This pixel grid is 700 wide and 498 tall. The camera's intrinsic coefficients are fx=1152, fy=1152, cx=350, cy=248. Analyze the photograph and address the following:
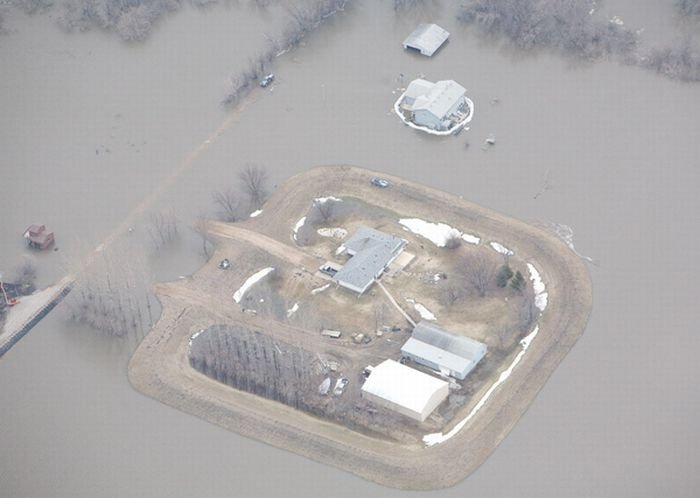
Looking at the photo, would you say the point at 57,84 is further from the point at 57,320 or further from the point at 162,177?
the point at 57,320

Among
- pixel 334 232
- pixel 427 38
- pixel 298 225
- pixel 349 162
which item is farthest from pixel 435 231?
pixel 427 38

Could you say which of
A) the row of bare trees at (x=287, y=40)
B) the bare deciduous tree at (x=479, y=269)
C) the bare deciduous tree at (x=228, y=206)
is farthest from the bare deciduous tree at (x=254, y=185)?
the bare deciduous tree at (x=479, y=269)

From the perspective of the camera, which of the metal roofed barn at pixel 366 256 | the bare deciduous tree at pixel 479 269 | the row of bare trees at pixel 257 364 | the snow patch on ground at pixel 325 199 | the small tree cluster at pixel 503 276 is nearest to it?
the row of bare trees at pixel 257 364

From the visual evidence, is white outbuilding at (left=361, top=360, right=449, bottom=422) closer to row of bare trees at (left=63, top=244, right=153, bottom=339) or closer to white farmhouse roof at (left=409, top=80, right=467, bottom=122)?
row of bare trees at (left=63, top=244, right=153, bottom=339)

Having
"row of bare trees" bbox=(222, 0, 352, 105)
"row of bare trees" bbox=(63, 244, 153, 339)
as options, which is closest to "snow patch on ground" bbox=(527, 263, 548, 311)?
"row of bare trees" bbox=(63, 244, 153, 339)

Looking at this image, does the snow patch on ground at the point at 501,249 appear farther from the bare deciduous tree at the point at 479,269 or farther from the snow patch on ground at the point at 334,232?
the snow patch on ground at the point at 334,232

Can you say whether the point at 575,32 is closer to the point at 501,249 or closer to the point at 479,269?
the point at 501,249
